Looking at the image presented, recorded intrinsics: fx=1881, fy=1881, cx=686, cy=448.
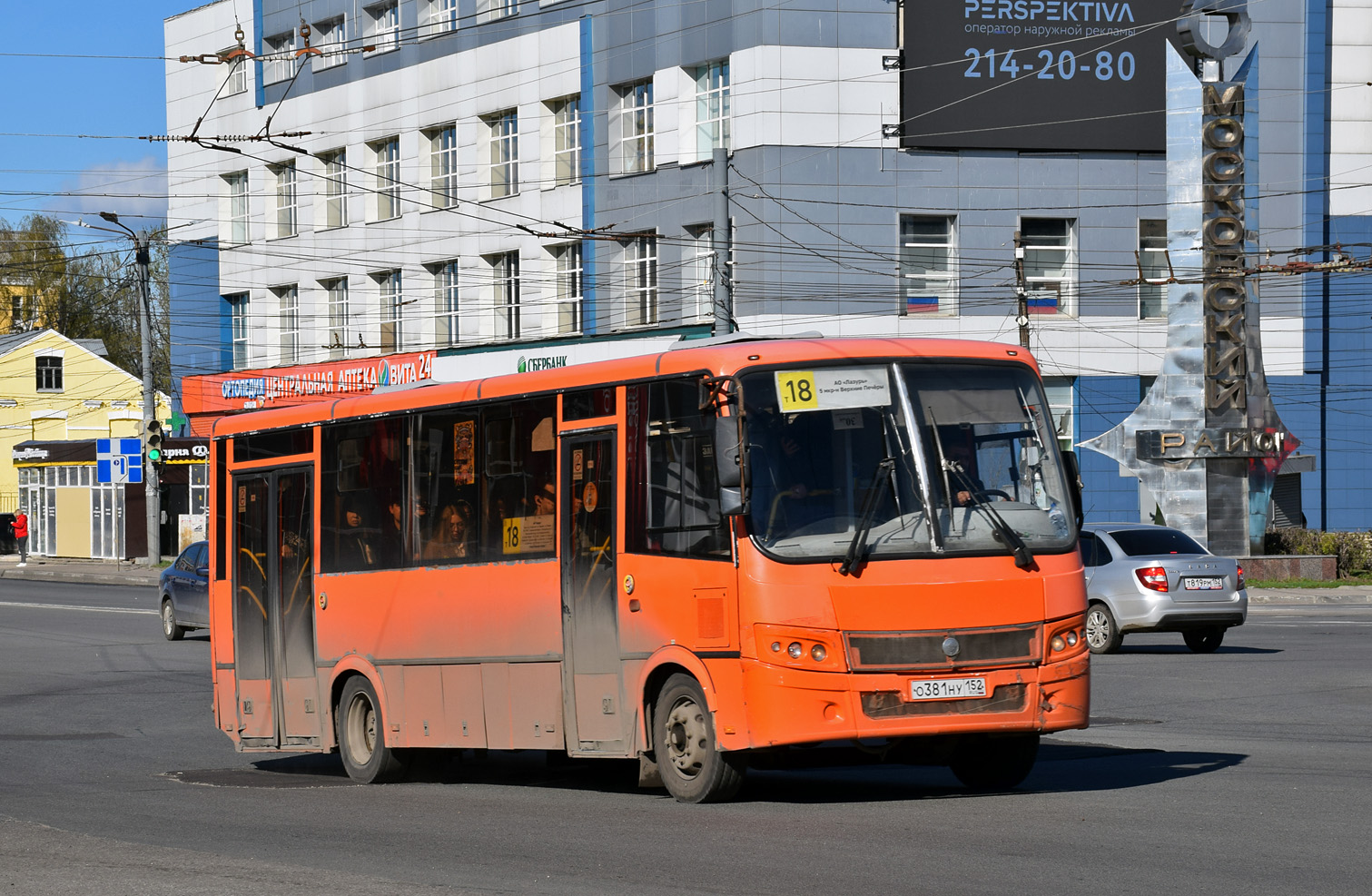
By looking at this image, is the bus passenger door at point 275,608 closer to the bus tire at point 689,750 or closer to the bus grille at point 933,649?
the bus tire at point 689,750

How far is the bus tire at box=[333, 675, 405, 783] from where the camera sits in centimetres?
1335

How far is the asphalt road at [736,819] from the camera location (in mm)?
8086

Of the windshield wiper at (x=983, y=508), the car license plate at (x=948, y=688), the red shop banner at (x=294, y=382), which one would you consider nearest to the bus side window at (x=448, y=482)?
the windshield wiper at (x=983, y=508)

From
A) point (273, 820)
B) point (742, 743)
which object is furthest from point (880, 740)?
point (273, 820)

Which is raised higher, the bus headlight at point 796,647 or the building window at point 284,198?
the building window at point 284,198

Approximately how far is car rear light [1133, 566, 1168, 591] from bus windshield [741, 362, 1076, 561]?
38.7ft

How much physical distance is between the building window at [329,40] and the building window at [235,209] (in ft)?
18.2

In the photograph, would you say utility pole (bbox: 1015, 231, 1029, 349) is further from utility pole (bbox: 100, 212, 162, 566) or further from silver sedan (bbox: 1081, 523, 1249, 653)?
utility pole (bbox: 100, 212, 162, 566)

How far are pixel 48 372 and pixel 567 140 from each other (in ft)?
127

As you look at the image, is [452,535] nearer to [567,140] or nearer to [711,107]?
[711,107]

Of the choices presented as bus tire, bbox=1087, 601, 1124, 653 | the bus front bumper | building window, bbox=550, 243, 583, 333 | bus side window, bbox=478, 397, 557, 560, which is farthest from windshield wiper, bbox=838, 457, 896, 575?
building window, bbox=550, 243, 583, 333

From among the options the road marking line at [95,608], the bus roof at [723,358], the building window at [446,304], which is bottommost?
the road marking line at [95,608]

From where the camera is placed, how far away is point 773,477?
1021cm

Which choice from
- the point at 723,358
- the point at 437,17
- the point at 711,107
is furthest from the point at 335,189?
the point at 723,358
